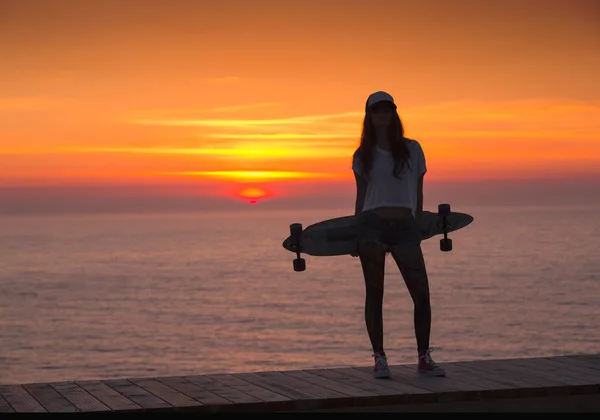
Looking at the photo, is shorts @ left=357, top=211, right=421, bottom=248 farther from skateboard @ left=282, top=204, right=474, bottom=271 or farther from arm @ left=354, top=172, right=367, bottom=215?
skateboard @ left=282, top=204, right=474, bottom=271

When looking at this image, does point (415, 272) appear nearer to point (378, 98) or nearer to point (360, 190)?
point (360, 190)

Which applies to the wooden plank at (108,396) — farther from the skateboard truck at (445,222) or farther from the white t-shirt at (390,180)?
the skateboard truck at (445,222)

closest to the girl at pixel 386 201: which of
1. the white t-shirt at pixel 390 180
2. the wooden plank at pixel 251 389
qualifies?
the white t-shirt at pixel 390 180

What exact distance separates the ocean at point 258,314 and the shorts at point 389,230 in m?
44.7

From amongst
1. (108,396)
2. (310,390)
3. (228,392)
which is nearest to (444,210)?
(310,390)

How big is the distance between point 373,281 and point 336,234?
66cm

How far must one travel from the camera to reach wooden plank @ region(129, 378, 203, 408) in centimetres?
772

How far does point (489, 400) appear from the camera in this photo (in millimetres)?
8109

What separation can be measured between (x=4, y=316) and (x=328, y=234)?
250 ft

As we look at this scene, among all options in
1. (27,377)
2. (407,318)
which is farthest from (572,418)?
(407,318)

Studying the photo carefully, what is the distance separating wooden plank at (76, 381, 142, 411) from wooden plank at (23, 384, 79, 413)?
255 mm

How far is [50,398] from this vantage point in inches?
318

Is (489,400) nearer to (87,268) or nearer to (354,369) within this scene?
(354,369)

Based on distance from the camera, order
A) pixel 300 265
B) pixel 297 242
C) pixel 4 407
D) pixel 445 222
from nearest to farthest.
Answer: pixel 4 407 < pixel 300 265 < pixel 297 242 < pixel 445 222
